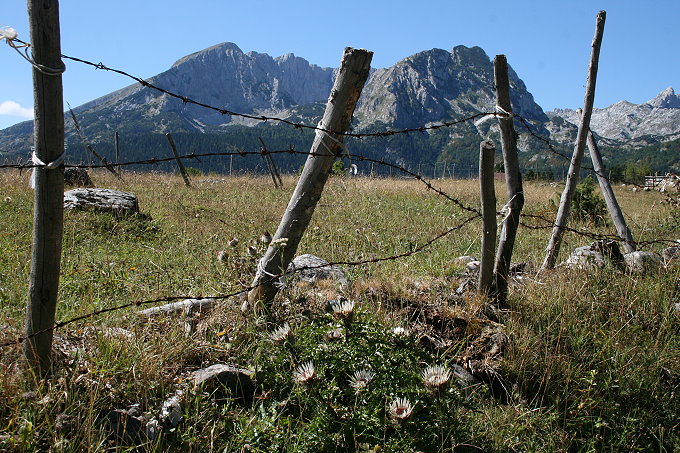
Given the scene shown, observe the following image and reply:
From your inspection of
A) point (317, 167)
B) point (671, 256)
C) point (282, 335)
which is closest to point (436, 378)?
point (282, 335)

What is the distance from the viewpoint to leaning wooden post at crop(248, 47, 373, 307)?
333cm

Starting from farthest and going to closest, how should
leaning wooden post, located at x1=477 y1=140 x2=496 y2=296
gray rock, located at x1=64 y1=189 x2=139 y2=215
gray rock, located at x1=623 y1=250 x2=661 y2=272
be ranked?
gray rock, located at x1=64 y1=189 x2=139 y2=215
gray rock, located at x1=623 y1=250 x2=661 y2=272
leaning wooden post, located at x1=477 y1=140 x2=496 y2=296

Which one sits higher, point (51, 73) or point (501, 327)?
point (51, 73)

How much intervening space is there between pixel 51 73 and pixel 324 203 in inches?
384

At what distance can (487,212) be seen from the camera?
Result: 153 inches

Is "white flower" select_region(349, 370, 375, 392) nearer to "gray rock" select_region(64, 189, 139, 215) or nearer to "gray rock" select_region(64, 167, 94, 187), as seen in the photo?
"gray rock" select_region(64, 189, 139, 215)

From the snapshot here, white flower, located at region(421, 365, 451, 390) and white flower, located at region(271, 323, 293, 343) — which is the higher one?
white flower, located at region(271, 323, 293, 343)

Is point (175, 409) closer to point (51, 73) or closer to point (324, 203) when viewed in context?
point (51, 73)

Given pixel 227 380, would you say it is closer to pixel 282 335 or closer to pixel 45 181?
pixel 282 335

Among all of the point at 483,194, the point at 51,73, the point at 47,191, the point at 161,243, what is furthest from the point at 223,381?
the point at 161,243

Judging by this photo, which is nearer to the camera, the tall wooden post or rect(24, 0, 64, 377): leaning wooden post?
rect(24, 0, 64, 377): leaning wooden post

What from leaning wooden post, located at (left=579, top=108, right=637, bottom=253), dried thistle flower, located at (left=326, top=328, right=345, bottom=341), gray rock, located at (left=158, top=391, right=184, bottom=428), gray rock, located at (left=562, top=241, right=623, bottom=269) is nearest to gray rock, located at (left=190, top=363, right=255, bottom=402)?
gray rock, located at (left=158, top=391, right=184, bottom=428)

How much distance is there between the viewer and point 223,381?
9.20ft

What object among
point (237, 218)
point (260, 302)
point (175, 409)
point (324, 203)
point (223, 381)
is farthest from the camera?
point (324, 203)
